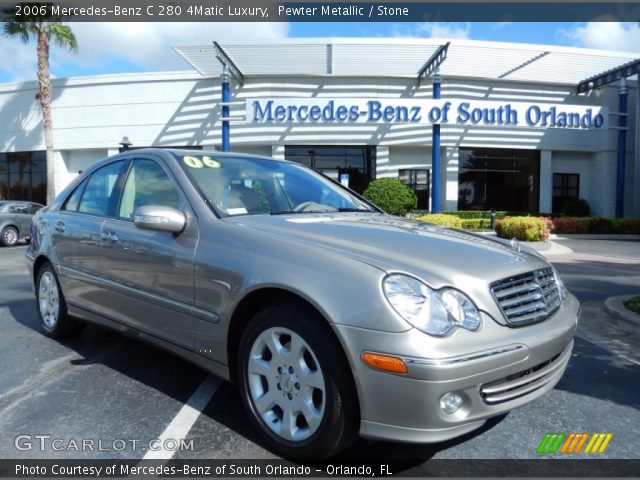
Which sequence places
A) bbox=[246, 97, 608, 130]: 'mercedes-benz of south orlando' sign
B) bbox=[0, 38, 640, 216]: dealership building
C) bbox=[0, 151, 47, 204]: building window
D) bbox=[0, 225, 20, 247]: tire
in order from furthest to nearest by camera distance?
bbox=[0, 151, 47, 204]: building window, bbox=[0, 38, 640, 216]: dealership building, bbox=[246, 97, 608, 130]: 'mercedes-benz of south orlando' sign, bbox=[0, 225, 20, 247]: tire

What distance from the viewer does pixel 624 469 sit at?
2.54 metres

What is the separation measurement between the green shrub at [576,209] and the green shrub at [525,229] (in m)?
9.22

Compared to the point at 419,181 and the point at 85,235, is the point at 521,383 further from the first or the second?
the point at 419,181

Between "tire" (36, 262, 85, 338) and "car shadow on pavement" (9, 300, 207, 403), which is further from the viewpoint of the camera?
"tire" (36, 262, 85, 338)

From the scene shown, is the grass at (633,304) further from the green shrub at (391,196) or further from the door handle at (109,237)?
the green shrub at (391,196)

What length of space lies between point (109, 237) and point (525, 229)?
14653mm

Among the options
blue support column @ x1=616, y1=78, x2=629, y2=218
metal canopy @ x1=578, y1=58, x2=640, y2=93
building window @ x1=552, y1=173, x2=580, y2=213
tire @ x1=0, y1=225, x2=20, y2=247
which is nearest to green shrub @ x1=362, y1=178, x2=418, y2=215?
building window @ x1=552, y1=173, x2=580, y2=213

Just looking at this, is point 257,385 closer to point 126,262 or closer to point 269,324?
point 269,324

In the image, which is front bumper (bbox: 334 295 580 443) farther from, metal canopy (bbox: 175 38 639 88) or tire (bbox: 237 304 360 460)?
metal canopy (bbox: 175 38 639 88)

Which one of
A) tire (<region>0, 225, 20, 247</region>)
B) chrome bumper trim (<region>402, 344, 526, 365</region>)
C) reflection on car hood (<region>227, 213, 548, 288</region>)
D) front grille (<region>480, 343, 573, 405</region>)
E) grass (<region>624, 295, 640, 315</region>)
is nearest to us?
chrome bumper trim (<region>402, 344, 526, 365</region>)

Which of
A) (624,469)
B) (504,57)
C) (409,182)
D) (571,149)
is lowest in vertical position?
(624,469)

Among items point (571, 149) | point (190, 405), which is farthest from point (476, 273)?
point (571, 149)

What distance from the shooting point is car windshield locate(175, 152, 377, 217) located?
3334 mm

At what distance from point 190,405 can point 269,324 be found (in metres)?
1.10
